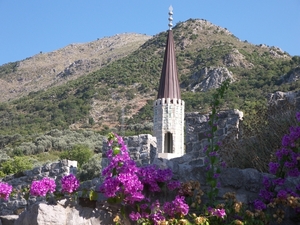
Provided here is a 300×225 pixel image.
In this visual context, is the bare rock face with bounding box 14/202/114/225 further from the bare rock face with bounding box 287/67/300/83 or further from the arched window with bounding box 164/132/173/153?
the bare rock face with bounding box 287/67/300/83

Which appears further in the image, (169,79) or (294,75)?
(294,75)

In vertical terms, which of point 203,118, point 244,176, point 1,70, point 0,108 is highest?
point 1,70

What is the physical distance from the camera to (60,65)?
88.4 metres

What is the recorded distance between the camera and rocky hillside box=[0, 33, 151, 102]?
77500 millimetres

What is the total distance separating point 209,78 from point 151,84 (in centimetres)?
777

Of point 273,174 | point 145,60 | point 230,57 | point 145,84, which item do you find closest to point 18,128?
point 145,84

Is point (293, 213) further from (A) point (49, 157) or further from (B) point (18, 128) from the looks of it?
(B) point (18, 128)

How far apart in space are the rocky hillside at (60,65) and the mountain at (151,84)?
13.7 meters

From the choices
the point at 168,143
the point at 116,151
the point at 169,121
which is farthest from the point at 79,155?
the point at 116,151

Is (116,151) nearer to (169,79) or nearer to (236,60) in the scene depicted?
(169,79)

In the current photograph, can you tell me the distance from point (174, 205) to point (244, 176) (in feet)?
3.12

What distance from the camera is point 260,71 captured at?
49.0 metres

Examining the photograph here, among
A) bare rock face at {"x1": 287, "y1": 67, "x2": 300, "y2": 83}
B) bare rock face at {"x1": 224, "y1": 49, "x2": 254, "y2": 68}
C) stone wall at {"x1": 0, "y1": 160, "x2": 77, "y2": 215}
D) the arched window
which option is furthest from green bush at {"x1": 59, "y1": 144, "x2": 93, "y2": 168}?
bare rock face at {"x1": 224, "y1": 49, "x2": 254, "y2": 68}

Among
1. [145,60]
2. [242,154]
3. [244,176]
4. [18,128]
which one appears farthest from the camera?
[145,60]
